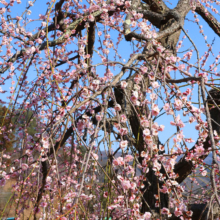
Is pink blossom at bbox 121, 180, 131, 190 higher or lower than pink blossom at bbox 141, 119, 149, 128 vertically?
lower

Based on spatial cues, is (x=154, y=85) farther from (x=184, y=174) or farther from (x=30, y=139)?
(x=184, y=174)

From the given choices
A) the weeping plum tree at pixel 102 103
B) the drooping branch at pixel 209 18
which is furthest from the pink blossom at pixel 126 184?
the drooping branch at pixel 209 18

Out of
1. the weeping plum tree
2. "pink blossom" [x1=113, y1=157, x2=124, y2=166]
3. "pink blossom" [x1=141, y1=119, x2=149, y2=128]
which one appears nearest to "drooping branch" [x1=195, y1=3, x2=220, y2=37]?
the weeping plum tree

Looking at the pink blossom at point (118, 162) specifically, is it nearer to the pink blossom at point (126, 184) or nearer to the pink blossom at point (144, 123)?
the pink blossom at point (126, 184)

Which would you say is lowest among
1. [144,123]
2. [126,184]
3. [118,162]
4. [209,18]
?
[126,184]

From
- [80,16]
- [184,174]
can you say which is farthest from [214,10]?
[184,174]

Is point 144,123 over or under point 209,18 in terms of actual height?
under

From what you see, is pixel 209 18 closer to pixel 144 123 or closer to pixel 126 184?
pixel 144 123

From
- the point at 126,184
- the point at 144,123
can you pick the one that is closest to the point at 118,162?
the point at 126,184

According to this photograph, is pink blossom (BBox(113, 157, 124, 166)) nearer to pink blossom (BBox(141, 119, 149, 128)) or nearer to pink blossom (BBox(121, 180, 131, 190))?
pink blossom (BBox(121, 180, 131, 190))

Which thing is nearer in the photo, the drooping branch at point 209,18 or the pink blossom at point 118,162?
the pink blossom at point 118,162

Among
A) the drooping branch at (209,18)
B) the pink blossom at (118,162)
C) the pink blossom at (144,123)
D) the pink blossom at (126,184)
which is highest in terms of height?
the drooping branch at (209,18)

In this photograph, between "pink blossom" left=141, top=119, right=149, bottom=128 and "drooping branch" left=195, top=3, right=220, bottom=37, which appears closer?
"pink blossom" left=141, top=119, right=149, bottom=128

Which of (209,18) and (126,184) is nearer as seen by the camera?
(126,184)
